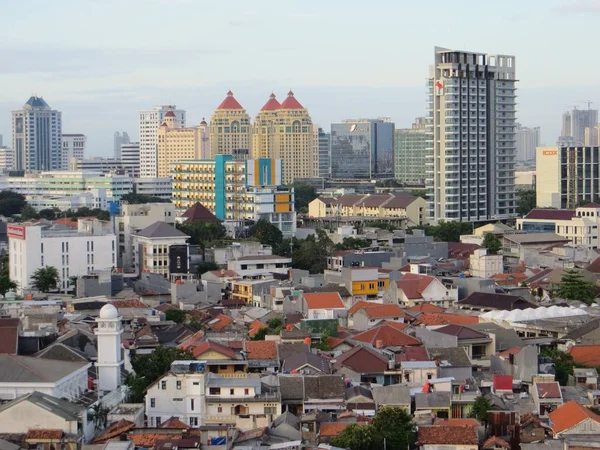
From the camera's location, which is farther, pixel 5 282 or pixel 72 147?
pixel 72 147

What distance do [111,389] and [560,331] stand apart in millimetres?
8341

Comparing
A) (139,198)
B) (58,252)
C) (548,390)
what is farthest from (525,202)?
(548,390)

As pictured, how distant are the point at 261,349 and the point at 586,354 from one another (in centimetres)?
527

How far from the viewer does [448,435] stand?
1455 cm

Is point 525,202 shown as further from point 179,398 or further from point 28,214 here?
point 179,398

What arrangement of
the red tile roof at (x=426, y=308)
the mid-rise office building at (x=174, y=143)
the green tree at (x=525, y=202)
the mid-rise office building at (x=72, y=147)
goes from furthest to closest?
the mid-rise office building at (x=72, y=147)
the mid-rise office building at (x=174, y=143)
the green tree at (x=525, y=202)
the red tile roof at (x=426, y=308)

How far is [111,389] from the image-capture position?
662 inches

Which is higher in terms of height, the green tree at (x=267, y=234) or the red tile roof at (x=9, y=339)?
the green tree at (x=267, y=234)

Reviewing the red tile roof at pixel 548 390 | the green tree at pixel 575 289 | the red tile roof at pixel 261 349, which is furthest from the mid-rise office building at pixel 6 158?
the red tile roof at pixel 548 390

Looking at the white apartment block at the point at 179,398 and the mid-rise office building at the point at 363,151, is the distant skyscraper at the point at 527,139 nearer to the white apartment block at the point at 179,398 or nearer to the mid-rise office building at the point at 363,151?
the mid-rise office building at the point at 363,151

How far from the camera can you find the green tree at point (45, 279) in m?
28.8

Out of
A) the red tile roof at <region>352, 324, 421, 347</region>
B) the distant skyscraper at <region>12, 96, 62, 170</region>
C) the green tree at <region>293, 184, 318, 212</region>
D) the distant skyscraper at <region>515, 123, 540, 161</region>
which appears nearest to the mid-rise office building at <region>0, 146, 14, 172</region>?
the distant skyscraper at <region>12, 96, 62, 170</region>

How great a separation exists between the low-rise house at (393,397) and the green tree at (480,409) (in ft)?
2.72

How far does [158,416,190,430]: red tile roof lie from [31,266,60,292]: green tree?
13.9 m
